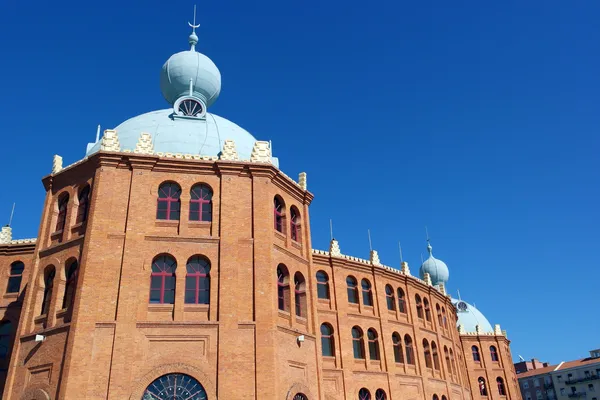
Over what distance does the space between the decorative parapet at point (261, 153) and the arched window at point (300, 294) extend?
5.97 metres

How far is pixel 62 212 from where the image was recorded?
2509 cm

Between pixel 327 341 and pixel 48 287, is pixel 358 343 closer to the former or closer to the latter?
pixel 327 341

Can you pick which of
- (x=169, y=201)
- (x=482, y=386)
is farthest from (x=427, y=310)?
(x=169, y=201)

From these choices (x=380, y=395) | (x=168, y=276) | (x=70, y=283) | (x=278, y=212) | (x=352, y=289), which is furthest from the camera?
(x=352, y=289)

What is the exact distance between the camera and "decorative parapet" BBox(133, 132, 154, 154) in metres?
24.1

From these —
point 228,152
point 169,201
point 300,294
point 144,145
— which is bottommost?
point 300,294

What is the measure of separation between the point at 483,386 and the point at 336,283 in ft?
92.4

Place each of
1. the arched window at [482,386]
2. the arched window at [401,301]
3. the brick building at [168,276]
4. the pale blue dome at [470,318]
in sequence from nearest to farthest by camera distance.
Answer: the brick building at [168,276] < the arched window at [401,301] < the arched window at [482,386] < the pale blue dome at [470,318]

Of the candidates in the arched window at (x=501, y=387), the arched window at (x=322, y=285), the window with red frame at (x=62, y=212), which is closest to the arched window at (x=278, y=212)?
the arched window at (x=322, y=285)

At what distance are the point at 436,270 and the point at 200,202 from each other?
41.9 metres

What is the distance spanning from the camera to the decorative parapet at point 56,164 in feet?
84.9

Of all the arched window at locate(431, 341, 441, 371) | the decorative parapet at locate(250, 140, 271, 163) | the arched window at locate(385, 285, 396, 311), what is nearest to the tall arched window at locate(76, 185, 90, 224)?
the decorative parapet at locate(250, 140, 271, 163)

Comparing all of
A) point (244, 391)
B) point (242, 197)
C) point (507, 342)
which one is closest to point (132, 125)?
point (242, 197)

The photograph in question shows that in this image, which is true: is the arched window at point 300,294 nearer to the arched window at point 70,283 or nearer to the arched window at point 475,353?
the arched window at point 70,283
